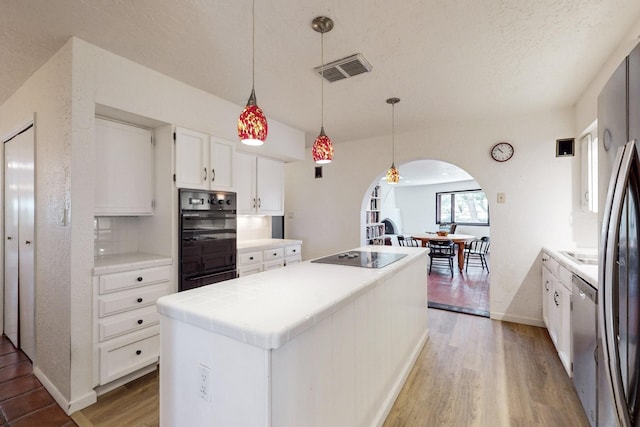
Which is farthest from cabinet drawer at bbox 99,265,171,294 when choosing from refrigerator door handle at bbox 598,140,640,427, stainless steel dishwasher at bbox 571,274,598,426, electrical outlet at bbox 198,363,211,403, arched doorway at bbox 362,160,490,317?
arched doorway at bbox 362,160,490,317

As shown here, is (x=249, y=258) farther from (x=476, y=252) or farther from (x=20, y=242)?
(x=476, y=252)

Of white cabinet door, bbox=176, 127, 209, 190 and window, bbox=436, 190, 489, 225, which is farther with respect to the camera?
window, bbox=436, 190, 489, 225

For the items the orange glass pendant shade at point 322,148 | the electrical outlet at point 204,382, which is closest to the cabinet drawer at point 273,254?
the orange glass pendant shade at point 322,148

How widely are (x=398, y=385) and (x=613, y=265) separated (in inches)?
62.5

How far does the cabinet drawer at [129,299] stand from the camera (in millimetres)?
2068

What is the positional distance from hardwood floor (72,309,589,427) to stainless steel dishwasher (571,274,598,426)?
25cm

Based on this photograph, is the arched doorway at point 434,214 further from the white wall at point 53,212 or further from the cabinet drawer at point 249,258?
the white wall at point 53,212

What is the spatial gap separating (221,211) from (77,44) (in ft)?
5.24

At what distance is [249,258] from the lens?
332cm

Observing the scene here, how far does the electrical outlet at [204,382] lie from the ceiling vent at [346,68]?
2133 millimetres

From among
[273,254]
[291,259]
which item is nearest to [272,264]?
[273,254]

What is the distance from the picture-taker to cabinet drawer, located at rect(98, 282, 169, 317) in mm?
2068

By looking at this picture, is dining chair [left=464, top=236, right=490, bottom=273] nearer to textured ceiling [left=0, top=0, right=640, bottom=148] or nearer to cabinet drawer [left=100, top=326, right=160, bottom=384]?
textured ceiling [left=0, top=0, right=640, bottom=148]

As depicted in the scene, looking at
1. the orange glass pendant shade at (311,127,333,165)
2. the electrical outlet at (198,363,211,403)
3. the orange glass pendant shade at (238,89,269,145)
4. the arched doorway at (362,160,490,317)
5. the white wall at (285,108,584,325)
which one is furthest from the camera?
the arched doorway at (362,160,490,317)
